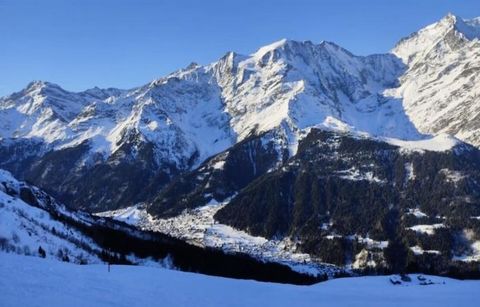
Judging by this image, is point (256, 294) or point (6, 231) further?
point (6, 231)

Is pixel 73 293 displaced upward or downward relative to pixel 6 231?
downward

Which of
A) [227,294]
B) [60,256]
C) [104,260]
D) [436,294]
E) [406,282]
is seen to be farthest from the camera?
[104,260]

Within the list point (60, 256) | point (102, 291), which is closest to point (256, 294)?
point (102, 291)

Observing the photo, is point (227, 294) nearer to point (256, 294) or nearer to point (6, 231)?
point (256, 294)

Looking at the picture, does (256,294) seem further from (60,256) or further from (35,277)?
(60,256)

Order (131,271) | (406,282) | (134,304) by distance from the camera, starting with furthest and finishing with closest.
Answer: (406,282), (131,271), (134,304)

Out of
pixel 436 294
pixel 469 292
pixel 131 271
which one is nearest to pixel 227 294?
pixel 131 271

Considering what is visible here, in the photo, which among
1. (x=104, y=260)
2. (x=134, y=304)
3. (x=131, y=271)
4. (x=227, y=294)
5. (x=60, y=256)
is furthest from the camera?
(x=104, y=260)
